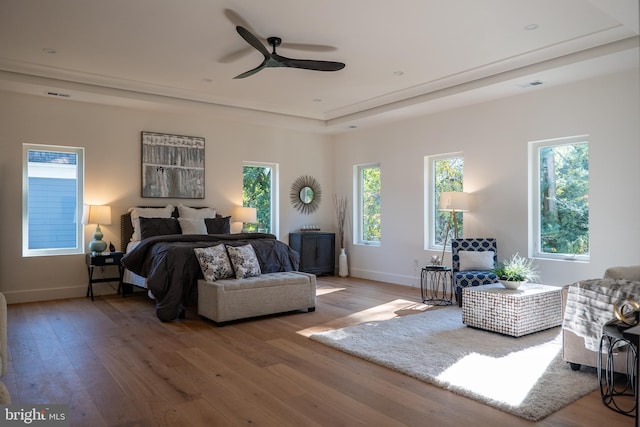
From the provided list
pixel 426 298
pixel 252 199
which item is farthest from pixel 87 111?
pixel 426 298

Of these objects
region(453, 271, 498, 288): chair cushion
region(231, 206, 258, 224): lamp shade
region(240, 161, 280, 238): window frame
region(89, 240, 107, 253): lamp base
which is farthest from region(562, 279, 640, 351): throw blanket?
region(240, 161, 280, 238): window frame

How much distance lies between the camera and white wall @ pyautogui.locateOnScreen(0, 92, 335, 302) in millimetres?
5820

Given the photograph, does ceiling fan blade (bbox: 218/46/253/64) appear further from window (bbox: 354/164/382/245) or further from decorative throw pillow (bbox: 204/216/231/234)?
window (bbox: 354/164/382/245)

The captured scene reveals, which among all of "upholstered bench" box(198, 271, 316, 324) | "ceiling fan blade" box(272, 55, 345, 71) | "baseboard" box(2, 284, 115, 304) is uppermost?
"ceiling fan blade" box(272, 55, 345, 71)

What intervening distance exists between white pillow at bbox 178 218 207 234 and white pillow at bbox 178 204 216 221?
16 cm

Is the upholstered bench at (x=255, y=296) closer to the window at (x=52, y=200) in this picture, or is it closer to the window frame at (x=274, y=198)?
the window at (x=52, y=200)

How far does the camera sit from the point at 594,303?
3033mm

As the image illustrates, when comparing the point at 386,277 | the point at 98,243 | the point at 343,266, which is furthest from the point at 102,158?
the point at 386,277

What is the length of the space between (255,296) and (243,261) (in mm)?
444

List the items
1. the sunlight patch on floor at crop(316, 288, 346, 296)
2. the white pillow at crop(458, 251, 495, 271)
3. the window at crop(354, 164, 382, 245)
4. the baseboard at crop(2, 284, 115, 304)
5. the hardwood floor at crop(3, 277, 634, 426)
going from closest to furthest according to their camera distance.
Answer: the hardwood floor at crop(3, 277, 634, 426) < the white pillow at crop(458, 251, 495, 271) < the baseboard at crop(2, 284, 115, 304) < the sunlight patch on floor at crop(316, 288, 346, 296) < the window at crop(354, 164, 382, 245)

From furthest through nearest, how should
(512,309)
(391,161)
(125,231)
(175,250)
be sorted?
(391,161)
(125,231)
(175,250)
(512,309)

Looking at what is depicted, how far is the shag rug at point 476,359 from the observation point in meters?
2.88

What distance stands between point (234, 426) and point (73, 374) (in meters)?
1.53

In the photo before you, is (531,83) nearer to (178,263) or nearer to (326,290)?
(326,290)
